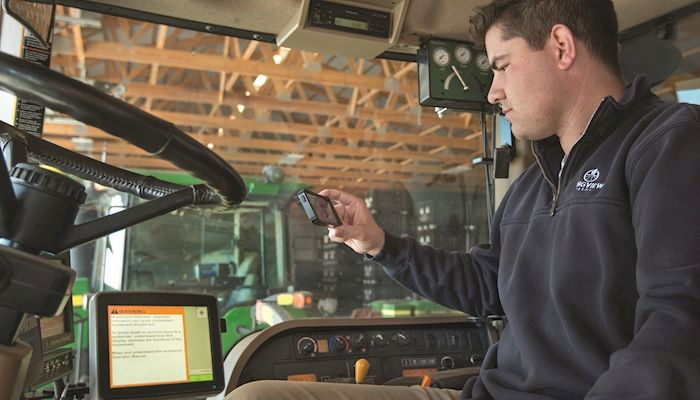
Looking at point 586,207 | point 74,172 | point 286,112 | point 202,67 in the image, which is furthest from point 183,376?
point 286,112

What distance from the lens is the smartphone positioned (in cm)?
141

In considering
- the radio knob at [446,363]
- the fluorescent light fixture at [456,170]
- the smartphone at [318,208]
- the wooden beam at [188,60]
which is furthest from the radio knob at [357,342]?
the fluorescent light fixture at [456,170]

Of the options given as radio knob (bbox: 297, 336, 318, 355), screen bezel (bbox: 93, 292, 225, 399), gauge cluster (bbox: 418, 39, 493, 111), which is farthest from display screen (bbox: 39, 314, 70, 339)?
gauge cluster (bbox: 418, 39, 493, 111)

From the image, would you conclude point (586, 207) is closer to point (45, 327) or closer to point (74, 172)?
point (74, 172)

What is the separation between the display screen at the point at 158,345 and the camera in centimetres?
156

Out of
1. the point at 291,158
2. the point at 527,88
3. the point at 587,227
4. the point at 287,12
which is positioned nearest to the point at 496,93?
the point at 527,88

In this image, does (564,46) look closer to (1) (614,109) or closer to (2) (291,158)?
(1) (614,109)

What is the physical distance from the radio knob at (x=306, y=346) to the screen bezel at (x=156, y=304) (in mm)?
329

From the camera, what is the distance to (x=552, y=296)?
3.76ft

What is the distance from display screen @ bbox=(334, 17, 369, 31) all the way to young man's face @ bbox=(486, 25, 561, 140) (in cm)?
69

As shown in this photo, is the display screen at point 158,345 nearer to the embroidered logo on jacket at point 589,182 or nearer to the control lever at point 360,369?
the control lever at point 360,369

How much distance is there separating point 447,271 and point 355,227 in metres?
0.26

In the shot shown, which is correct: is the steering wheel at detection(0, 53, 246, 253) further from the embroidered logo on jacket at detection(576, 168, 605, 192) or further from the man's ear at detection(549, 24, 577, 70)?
the man's ear at detection(549, 24, 577, 70)

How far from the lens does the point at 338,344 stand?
204cm
